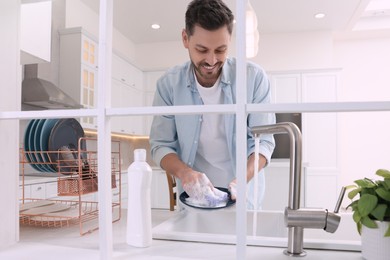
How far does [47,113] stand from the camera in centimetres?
65

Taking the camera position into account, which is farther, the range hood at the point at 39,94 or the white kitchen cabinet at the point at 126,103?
the white kitchen cabinet at the point at 126,103

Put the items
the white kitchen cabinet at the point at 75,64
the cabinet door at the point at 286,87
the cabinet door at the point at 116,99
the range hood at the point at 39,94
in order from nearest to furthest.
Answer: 1. the range hood at the point at 39,94
2. the white kitchen cabinet at the point at 75,64
3. the cabinet door at the point at 116,99
4. the cabinet door at the point at 286,87

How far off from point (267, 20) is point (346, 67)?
1640mm

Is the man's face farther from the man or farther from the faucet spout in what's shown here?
the faucet spout

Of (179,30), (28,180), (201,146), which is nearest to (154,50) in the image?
(179,30)

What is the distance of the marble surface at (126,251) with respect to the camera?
68 centimetres

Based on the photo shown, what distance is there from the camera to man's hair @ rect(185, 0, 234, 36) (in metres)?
1.31

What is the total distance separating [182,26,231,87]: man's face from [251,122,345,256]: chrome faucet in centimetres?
71

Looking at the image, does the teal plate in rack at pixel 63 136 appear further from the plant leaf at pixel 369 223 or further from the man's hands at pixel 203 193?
the plant leaf at pixel 369 223

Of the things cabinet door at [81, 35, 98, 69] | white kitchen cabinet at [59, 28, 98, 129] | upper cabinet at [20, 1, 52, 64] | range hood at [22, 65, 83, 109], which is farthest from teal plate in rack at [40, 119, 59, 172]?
cabinet door at [81, 35, 98, 69]

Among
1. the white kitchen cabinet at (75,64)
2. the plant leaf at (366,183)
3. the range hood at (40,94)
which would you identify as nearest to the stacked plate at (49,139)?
the plant leaf at (366,183)

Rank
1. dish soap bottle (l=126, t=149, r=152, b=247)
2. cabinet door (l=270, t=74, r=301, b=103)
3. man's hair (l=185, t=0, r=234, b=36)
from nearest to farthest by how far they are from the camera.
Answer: dish soap bottle (l=126, t=149, r=152, b=247) → man's hair (l=185, t=0, r=234, b=36) → cabinet door (l=270, t=74, r=301, b=103)

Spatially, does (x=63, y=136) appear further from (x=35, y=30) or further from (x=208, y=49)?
(x=35, y=30)

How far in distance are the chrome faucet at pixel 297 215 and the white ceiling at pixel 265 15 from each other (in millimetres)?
3463
